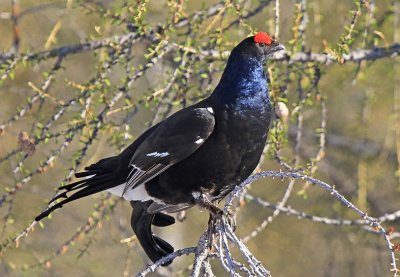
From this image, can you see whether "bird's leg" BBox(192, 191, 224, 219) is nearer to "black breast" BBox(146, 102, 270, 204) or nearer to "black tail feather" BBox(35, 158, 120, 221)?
"black breast" BBox(146, 102, 270, 204)

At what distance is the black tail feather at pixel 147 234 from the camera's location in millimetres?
4176

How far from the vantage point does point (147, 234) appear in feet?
13.7

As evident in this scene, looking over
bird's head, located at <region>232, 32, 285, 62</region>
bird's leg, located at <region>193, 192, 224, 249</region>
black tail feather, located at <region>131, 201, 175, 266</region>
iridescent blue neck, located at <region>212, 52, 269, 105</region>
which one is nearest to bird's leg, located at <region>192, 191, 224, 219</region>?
bird's leg, located at <region>193, 192, 224, 249</region>

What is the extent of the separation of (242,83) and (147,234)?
79 cm

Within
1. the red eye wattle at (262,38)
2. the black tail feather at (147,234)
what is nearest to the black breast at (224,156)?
the black tail feather at (147,234)

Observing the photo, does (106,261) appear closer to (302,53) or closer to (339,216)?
(339,216)

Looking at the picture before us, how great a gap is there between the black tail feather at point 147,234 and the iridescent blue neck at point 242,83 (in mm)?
615

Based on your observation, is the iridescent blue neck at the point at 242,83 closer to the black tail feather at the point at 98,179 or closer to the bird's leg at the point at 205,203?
the bird's leg at the point at 205,203

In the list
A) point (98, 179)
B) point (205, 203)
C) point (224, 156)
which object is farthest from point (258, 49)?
point (98, 179)

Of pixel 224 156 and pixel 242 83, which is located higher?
pixel 242 83

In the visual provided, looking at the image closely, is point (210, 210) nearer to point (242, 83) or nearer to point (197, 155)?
point (197, 155)

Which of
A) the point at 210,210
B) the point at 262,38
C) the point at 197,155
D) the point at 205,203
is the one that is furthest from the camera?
the point at 262,38

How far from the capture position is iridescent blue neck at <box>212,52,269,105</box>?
412 cm

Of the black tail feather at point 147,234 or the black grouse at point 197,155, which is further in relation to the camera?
the black tail feather at point 147,234
